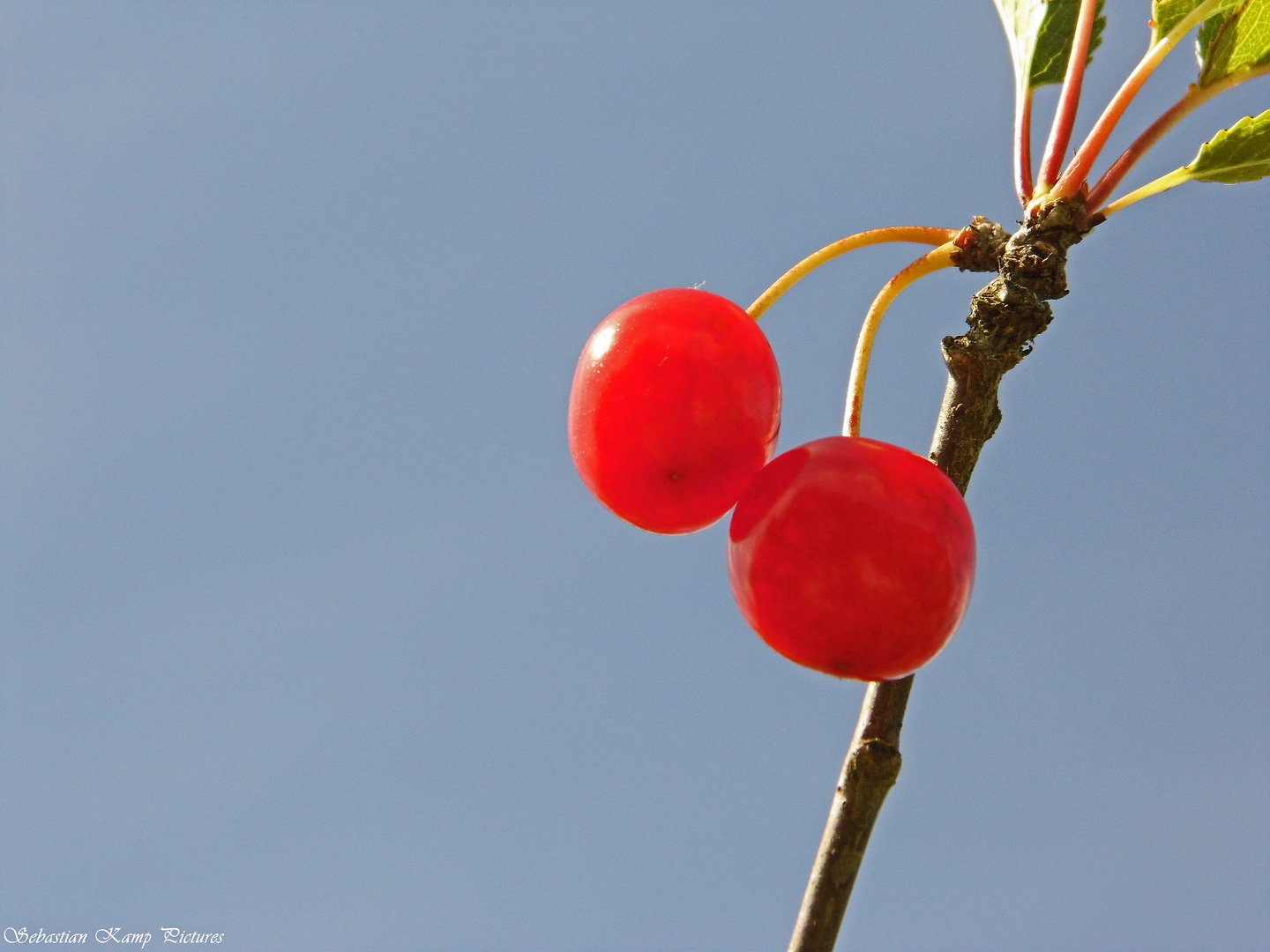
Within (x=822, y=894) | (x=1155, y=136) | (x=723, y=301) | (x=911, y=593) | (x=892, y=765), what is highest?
(x=1155, y=136)

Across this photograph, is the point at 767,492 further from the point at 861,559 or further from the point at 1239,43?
the point at 1239,43

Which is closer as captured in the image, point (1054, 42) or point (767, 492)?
point (767, 492)

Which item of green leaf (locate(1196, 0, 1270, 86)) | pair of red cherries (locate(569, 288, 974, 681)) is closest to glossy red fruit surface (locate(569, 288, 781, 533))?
pair of red cherries (locate(569, 288, 974, 681))

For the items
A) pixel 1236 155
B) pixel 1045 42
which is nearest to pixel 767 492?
pixel 1236 155

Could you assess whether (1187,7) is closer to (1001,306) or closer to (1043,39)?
(1043,39)

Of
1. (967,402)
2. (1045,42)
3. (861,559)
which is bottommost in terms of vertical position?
(861,559)

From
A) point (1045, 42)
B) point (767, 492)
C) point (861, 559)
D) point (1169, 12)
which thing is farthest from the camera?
point (1045, 42)

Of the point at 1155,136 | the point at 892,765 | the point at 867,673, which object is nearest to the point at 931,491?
the point at 867,673
